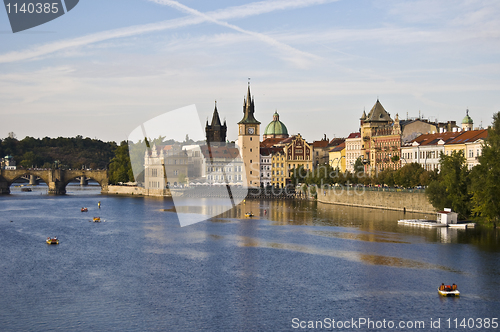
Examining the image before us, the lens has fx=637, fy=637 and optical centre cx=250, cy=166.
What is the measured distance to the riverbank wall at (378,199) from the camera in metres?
62.5

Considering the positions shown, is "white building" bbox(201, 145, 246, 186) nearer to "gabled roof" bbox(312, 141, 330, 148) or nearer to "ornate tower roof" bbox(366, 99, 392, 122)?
"gabled roof" bbox(312, 141, 330, 148)

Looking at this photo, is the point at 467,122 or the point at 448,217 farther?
the point at 467,122

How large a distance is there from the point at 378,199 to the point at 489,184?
2786cm

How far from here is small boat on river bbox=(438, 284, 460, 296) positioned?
27.5 m

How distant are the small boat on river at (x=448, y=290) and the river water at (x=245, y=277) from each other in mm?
402

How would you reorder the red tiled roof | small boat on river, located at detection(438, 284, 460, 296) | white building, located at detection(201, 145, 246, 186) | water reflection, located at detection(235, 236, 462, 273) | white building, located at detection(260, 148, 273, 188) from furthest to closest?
white building, located at detection(260, 148, 273, 188)
white building, located at detection(201, 145, 246, 186)
the red tiled roof
water reflection, located at detection(235, 236, 462, 273)
small boat on river, located at detection(438, 284, 460, 296)

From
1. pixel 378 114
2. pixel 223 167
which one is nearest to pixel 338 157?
pixel 378 114

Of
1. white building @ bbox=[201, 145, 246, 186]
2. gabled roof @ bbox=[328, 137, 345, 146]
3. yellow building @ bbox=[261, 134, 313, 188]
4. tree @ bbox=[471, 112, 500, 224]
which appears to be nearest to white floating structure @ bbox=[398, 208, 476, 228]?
tree @ bbox=[471, 112, 500, 224]

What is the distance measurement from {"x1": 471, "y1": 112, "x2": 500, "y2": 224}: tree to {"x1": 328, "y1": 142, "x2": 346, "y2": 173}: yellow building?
64.2 metres

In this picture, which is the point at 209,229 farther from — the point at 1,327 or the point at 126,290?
the point at 1,327

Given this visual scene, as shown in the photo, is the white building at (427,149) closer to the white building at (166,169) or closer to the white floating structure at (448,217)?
the white floating structure at (448,217)

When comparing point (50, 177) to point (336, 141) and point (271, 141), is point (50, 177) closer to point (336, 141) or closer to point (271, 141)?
point (271, 141)

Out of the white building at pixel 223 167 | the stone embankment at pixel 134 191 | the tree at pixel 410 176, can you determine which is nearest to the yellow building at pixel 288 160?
the white building at pixel 223 167

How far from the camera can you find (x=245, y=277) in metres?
31.5
